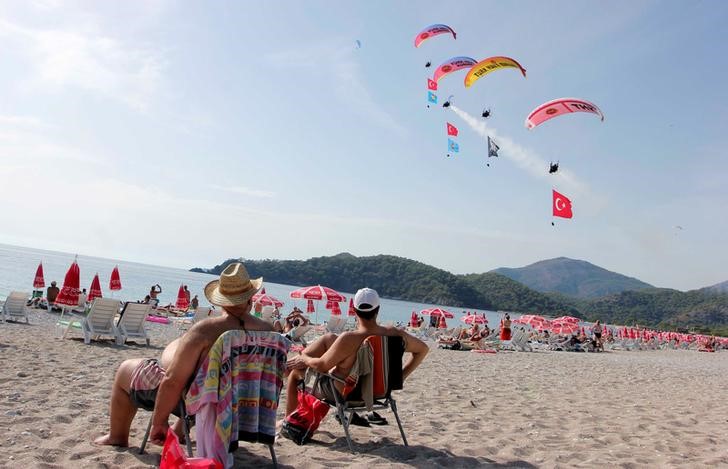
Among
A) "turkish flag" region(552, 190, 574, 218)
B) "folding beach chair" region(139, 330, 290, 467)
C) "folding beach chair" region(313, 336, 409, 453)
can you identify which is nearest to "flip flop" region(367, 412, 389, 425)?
"folding beach chair" region(313, 336, 409, 453)

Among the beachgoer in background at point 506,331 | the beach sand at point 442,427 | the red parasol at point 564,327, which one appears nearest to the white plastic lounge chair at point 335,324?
the beachgoer in background at point 506,331

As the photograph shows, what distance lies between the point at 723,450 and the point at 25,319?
13.7 metres

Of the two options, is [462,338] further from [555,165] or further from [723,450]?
[723,450]

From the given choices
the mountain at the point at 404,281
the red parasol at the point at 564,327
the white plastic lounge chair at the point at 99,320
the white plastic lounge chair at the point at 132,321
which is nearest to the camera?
the white plastic lounge chair at the point at 99,320

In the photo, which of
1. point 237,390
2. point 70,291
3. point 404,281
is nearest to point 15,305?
point 70,291

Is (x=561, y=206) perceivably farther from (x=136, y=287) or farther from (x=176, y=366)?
(x=136, y=287)

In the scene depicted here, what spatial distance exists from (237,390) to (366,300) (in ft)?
3.62

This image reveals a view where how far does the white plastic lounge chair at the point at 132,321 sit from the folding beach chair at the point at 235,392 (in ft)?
23.2

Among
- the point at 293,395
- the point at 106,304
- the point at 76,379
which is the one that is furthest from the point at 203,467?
the point at 106,304

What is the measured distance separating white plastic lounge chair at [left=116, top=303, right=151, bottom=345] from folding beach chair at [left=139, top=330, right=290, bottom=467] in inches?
279

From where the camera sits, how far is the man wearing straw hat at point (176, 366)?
109 inches

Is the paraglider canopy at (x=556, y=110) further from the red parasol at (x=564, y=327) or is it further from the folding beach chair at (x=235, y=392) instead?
the red parasol at (x=564, y=327)

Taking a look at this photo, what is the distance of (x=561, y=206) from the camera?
1150 centimetres

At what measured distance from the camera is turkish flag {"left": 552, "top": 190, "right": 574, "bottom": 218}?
11.3 m
